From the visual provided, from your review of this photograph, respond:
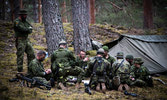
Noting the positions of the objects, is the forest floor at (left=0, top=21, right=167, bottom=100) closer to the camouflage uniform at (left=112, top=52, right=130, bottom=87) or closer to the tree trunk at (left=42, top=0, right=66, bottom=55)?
the camouflage uniform at (left=112, top=52, right=130, bottom=87)

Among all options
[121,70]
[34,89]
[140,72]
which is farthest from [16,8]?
[140,72]

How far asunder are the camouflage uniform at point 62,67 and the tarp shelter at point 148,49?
10.6 ft

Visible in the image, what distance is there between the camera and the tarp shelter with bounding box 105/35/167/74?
6902 millimetres

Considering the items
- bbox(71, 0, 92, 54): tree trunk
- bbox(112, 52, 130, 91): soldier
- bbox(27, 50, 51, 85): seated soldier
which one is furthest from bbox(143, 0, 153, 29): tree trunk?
bbox(27, 50, 51, 85): seated soldier

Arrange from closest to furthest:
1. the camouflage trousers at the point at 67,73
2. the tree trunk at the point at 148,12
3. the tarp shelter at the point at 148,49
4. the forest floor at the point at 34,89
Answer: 1. the forest floor at the point at 34,89
2. the camouflage trousers at the point at 67,73
3. the tarp shelter at the point at 148,49
4. the tree trunk at the point at 148,12

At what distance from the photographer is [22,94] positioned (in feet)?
12.2

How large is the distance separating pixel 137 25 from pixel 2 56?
16123 mm

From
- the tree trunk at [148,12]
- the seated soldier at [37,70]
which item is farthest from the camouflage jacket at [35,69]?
the tree trunk at [148,12]

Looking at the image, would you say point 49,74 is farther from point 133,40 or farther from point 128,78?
point 133,40

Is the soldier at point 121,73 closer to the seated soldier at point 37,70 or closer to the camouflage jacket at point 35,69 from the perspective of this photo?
the seated soldier at point 37,70

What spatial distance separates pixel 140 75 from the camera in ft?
18.5

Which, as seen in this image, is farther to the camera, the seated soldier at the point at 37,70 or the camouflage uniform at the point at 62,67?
the camouflage uniform at the point at 62,67

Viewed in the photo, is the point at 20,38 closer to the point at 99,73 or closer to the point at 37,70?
the point at 37,70

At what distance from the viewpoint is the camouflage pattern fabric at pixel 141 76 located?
17.9 feet
